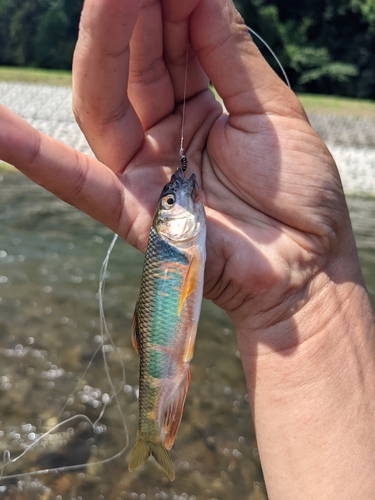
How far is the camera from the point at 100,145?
2281 millimetres

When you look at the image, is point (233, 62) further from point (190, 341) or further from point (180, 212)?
point (190, 341)

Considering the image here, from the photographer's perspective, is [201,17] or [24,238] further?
[24,238]

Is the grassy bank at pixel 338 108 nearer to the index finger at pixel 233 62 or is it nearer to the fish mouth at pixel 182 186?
the index finger at pixel 233 62

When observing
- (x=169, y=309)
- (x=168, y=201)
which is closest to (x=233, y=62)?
(x=168, y=201)

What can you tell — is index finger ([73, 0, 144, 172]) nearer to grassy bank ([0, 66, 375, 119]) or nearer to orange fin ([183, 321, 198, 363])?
orange fin ([183, 321, 198, 363])

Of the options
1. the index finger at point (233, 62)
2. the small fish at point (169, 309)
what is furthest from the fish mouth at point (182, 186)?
the index finger at point (233, 62)

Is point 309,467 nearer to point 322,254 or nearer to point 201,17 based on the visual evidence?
point 322,254

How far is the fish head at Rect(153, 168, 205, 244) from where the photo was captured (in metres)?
2.09

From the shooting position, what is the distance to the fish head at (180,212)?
2094 millimetres

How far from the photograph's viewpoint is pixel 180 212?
210 cm

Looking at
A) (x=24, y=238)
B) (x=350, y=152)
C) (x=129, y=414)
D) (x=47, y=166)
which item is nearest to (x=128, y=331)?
(x=129, y=414)

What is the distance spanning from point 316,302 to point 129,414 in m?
2.93

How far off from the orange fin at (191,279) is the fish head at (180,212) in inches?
4.6

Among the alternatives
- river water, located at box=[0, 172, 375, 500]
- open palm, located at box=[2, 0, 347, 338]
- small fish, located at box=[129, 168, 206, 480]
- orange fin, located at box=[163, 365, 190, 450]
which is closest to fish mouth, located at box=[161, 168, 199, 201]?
small fish, located at box=[129, 168, 206, 480]
